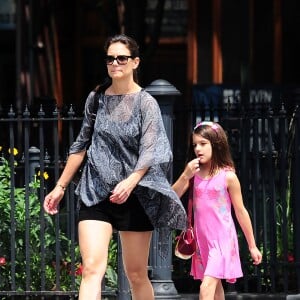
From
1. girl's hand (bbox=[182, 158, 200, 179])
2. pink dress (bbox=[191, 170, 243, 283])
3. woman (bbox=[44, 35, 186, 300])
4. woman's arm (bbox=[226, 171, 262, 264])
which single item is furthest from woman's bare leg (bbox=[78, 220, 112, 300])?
woman's arm (bbox=[226, 171, 262, 264])

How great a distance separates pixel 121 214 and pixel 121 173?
0.24 meters

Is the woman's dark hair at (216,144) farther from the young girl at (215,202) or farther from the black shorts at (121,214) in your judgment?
the black shorts at (121,214)

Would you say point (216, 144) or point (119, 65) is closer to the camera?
point (119, 65)

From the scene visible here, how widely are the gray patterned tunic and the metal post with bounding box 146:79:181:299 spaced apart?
5.12 ft

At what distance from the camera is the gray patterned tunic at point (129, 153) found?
6113mm

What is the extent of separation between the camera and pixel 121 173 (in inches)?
242

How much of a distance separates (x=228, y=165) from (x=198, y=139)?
0.28 m

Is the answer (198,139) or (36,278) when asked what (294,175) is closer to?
(198,139)

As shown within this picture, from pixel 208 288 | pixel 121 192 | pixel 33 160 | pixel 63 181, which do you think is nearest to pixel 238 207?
pixel 208 288

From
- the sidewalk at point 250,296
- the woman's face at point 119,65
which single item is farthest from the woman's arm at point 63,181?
the sidewalk at point 250,296

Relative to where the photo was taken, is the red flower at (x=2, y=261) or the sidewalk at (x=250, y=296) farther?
the sidewalk at (x=250, y=296)

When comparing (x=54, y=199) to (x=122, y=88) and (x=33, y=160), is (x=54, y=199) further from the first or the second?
(x=33, y=160)

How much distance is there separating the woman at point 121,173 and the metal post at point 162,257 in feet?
5.03

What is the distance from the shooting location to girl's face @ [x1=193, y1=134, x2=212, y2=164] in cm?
666
